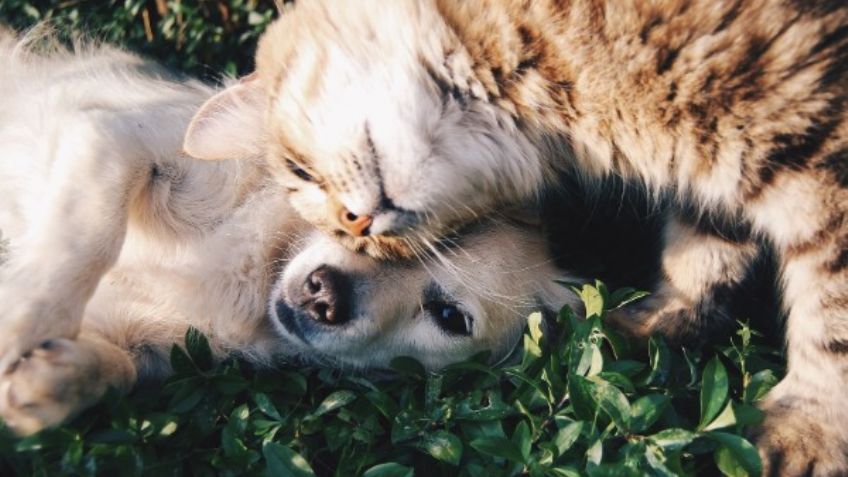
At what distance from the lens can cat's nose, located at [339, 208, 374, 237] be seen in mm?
2541

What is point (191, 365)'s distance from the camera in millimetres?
2602

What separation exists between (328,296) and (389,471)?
0.80 m

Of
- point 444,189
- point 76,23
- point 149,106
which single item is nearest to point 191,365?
point 444,189

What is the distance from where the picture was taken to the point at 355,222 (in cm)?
257

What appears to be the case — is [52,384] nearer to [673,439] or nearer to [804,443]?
[673,439]

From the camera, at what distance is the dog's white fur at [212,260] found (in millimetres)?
2754

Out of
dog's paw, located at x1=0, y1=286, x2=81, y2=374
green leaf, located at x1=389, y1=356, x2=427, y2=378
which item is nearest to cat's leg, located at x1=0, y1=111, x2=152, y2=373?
dog's paw, located at x1=0, y1=286, x2=81, y2=374

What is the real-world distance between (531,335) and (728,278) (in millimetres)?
702

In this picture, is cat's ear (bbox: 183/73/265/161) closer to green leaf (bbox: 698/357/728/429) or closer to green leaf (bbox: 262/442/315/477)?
green leaf (bbox: 262/442/315/477)

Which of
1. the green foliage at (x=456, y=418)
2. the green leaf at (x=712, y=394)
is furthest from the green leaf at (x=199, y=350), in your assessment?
the green leaf at (x=712, y=394)

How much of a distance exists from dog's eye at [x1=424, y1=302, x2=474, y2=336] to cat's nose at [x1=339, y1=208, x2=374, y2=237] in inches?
18.9

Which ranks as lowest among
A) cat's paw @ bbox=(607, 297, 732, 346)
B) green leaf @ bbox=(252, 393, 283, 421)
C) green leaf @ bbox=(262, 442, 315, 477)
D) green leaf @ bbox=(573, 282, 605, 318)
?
cat's paw @ bbox=(607, 297, 732, 346)

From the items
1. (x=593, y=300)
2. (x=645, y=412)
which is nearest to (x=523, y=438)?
(x=645, y=412)

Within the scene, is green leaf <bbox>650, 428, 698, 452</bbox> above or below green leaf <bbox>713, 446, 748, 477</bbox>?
above
